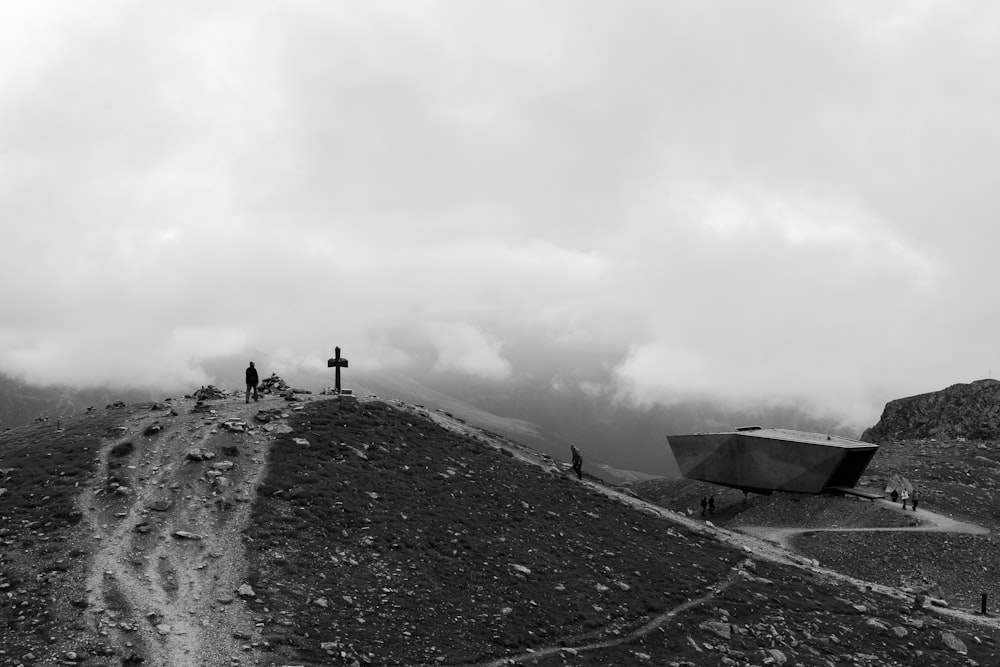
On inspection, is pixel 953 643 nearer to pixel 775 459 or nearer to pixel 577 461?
pixel 577 461

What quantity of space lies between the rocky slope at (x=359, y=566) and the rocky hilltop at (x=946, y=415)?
224ft

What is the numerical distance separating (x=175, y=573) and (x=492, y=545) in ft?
48.8

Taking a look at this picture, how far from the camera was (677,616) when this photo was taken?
1334 inches

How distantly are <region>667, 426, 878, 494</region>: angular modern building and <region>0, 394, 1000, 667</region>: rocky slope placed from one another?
2305cm

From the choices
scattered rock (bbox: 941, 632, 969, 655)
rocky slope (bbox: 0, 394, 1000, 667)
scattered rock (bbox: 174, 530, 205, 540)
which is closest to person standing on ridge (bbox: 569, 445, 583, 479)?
rocky slope (bbox: 0, 394, 1000, 667)

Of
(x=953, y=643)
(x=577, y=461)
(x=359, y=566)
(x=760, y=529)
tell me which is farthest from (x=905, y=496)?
(x=359, y=566)

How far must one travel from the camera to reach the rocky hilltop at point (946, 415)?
3898 inches

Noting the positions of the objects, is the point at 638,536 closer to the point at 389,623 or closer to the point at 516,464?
the point at 516,464

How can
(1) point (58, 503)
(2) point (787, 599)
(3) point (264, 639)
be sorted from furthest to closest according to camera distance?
(2) point (787, 599) < (1) point (58, 503) < (3) point (264, 639)

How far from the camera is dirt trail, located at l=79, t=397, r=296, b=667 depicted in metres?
24.8

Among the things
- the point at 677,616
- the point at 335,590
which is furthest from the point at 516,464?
the point at 335,590

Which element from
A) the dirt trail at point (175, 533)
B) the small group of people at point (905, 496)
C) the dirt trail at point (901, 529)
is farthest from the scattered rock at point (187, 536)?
the small group of people at point (905, 496)

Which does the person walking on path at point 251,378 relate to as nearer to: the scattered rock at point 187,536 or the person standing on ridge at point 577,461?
the scattered rock at point 187,536

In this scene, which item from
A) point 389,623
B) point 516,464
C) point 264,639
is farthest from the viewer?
point 516,464
